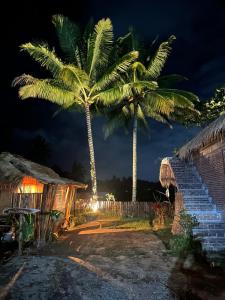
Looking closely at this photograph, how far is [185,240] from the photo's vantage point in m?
8.04

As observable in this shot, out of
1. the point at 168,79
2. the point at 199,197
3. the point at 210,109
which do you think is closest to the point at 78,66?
the point at 168,79

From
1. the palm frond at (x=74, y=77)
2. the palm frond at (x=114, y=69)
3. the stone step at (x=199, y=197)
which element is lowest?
the stone step at (x=199, y=197)

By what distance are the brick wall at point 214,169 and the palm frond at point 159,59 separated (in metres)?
10.4

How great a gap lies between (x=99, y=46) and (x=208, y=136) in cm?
1062

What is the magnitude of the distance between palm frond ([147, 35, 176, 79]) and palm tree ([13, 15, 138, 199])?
2.75 meters

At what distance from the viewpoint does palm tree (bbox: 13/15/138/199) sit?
16078mm

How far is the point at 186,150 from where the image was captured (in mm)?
11516

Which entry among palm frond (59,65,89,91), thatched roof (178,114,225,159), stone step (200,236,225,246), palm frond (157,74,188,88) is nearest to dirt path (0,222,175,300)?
stone step (200,236,225,246)

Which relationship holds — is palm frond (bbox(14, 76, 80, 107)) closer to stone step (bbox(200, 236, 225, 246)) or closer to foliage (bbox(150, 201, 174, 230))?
foliage (bbox(150, 201, 174, 230))

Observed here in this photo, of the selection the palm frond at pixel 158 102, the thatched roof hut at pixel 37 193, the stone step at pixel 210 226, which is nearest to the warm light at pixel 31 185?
the thatched roof hut at pixel 37 193

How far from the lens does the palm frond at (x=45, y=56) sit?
1566 centimetres

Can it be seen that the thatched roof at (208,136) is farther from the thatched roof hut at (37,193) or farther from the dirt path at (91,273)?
the thatched roof hut at (37,193)

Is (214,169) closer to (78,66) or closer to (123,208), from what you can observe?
(123,208)

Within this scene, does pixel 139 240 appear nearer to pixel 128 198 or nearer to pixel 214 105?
pixel 214 105
